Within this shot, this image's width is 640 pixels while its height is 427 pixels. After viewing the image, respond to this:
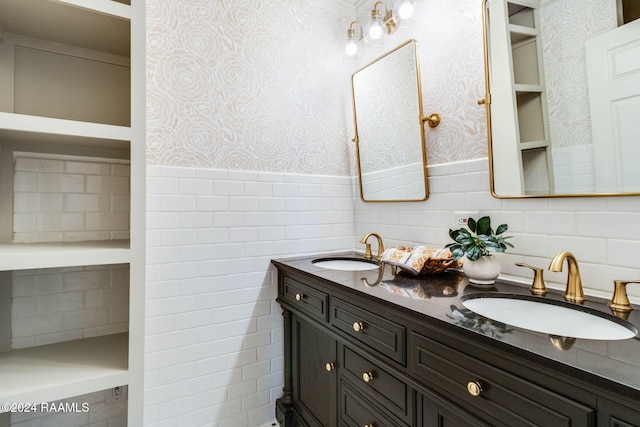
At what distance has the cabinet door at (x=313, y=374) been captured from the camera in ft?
4.32

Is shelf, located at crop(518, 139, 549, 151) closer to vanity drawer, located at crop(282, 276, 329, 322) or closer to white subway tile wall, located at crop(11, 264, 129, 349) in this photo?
vanity drawer, located at crop(282, 276, 329, 322)

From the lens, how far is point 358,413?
1.15m

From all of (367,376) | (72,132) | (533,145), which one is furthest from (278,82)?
(367,376)

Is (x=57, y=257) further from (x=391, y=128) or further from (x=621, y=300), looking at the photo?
(x=621, y=300)

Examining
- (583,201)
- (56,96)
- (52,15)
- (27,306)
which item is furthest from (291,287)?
(52,15)

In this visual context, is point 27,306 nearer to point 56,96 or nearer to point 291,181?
point 56,96

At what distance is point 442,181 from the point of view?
1.47 m

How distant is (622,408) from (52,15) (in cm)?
191

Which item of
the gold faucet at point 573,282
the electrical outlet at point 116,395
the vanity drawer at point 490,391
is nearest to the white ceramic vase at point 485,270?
the gold faucet at point 573,282

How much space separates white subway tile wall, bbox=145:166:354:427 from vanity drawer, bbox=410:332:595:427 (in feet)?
3.50

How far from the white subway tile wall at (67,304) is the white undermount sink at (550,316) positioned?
151cm

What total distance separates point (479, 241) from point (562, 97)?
0.56m

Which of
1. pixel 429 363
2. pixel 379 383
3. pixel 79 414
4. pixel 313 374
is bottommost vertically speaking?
pixel 79 414

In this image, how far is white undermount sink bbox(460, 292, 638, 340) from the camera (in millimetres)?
780
